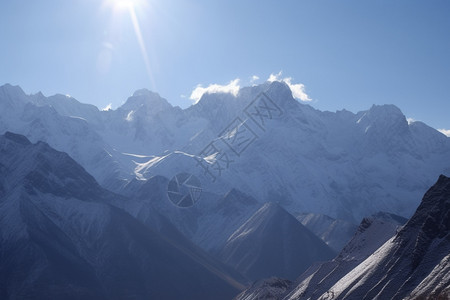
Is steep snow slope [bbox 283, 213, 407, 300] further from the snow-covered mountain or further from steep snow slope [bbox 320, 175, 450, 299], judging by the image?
steep snow slope [bbox 320, 175, 450, 299]

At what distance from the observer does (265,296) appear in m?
147

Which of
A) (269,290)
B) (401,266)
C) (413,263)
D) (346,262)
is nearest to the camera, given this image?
(413,263)

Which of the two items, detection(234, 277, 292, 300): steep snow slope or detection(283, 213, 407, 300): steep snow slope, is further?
detection(234, 277, 292, 300): steep snow slope

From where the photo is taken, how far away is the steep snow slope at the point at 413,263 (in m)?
92.8

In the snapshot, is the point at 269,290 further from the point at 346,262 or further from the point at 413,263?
the point at 413,263

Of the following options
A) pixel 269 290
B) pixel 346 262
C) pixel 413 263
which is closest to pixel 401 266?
pixel 413 263

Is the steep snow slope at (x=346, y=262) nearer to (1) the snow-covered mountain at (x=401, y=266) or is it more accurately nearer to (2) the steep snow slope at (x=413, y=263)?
(1) the snow-covered mountain at (x=401, y=266)

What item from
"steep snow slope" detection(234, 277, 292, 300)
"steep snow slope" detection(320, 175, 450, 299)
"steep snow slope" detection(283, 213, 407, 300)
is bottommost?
"steep snow slope" detection(320, 175, 450, 299)

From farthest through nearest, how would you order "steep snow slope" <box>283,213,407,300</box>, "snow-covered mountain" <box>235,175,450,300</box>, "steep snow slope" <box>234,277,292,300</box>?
"steep snow slope" <box>234,277,292,300</box> < "steep snow slope" <box>283,213,407,300</box> < "snow-covered mountain" <box>235,175,450,300</box>

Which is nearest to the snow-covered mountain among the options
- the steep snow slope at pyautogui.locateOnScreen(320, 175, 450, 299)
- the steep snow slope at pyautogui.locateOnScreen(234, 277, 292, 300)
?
the steep snow slope at pyautogui.locateOnScreen(320, 175, 450, 299)

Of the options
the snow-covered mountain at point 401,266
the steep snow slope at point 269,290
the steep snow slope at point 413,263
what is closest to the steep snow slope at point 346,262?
the snow-covered mountain at point 401,266

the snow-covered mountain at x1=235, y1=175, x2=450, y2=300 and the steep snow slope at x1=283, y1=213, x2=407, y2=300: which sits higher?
the steep snow slope at x1=283, y1=213, x2=407, y2=300

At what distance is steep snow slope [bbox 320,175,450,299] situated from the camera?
9275 centimetres

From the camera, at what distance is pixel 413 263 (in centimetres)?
9912
